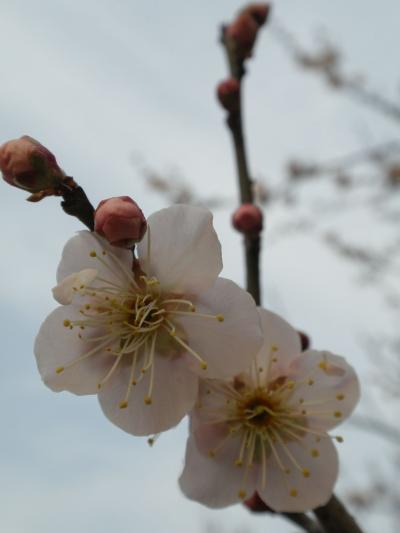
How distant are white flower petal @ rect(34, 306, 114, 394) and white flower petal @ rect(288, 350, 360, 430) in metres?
0.34

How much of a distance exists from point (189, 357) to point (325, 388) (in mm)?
288

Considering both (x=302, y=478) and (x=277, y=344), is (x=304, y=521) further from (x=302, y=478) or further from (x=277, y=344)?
(x=277, y=344)

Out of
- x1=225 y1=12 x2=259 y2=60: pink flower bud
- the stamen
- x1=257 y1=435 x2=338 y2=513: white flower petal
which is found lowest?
x1=257 y1=435 x2=338 y2=513: white flower petal

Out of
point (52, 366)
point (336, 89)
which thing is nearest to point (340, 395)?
point (52, 366)

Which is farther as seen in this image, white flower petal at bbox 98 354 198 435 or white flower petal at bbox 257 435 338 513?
white flower petal at bbox 257 435 338 513

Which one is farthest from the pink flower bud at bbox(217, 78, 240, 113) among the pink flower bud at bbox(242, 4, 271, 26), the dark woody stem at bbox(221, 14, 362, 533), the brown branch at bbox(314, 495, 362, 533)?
the brown branch at bbox(314, 495, 362, 533)

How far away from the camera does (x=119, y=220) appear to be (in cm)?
75

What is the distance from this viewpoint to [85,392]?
0.92 metres

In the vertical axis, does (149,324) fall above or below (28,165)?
below

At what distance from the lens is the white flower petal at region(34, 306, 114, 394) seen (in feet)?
2.95

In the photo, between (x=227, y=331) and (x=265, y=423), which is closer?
(x=227, y=331)

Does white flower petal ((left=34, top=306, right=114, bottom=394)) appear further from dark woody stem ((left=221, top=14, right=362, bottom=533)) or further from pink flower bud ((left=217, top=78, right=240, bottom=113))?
pink flower bud ((left=217, top=78, right=240, bottom=113))

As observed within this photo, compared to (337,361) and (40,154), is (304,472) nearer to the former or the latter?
(337,361)

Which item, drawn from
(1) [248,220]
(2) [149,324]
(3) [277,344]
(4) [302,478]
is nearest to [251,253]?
(1) [248,220]
